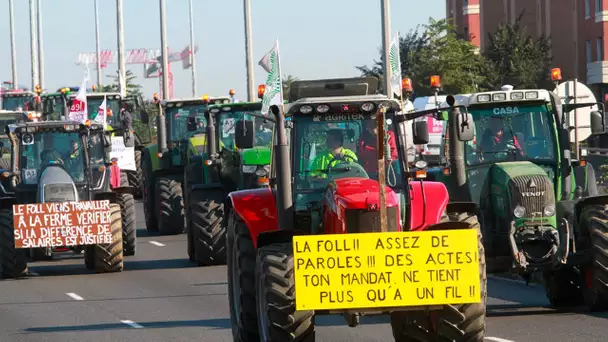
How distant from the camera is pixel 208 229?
931 inches

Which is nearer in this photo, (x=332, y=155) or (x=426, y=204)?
(x=426, y=204)

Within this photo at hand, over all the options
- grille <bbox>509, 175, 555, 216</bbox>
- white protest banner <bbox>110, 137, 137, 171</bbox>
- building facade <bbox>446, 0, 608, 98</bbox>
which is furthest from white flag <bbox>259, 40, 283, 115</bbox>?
building facade <bbox>446, 0, 608, 98</bbox>

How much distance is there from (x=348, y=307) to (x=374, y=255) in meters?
0.45

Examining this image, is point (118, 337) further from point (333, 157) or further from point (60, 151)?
point (60, 151)

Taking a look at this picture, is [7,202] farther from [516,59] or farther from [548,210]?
[516,59]

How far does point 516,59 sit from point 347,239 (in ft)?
154

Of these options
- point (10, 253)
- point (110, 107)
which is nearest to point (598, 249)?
point (10, 253)

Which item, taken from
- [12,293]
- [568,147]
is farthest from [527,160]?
[12,293]

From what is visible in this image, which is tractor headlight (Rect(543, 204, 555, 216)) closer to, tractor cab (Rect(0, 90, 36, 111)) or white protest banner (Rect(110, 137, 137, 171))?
white protest banner (Rect(110, 137, 137, 171))

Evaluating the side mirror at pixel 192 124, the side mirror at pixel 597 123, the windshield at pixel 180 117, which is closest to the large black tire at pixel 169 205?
the windshield at pixel 180 117

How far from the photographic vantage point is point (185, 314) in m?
18.0

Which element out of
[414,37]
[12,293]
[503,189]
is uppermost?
[414,37]

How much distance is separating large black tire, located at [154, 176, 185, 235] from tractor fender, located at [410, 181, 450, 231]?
16.1 meters

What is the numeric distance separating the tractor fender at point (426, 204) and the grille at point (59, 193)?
11.3 meters
